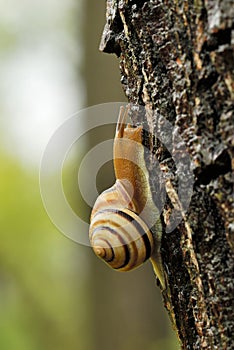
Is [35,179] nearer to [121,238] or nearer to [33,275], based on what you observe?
[33,275]

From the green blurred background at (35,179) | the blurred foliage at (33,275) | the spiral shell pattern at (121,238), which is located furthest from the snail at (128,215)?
the blurred foliage at (33,275)

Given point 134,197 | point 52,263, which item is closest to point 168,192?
point 134,197

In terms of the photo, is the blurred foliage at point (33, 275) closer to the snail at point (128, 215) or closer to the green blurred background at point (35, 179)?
the green blurred background at point (35, 179)

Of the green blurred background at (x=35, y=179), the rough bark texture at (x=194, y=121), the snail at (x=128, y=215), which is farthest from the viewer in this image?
the green blurred background at (x=35, y=179)

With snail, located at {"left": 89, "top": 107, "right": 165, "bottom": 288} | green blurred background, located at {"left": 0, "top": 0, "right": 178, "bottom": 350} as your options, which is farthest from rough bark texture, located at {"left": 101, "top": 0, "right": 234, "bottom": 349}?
green blurred background, located at {"left": 0, "top": 0, "right": 178, "bottom": 350}

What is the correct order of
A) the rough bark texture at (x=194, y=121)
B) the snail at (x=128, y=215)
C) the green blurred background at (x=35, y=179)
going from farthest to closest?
the green blurred background at (x=35, y=179) → the snail at (x=128, y=215) → the rough bark texture at (x=194, y=121)

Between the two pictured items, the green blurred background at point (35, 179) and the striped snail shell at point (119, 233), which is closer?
the striped snail shell at point (119, 233)

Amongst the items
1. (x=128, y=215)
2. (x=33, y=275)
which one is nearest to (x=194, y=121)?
(x=128, y=215)

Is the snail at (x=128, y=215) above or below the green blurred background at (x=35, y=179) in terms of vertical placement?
above
